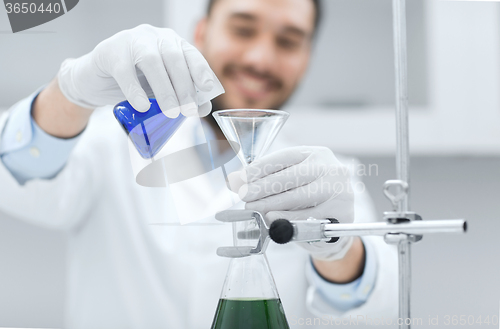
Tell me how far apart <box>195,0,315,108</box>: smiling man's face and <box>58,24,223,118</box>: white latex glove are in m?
0.61

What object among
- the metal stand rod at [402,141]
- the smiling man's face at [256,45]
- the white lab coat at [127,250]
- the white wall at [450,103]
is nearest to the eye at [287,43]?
the smiling man's face at [256,45]

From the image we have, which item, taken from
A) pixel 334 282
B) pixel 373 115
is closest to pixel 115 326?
pixel 334 282

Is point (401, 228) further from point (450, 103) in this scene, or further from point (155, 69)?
point (450, 103)

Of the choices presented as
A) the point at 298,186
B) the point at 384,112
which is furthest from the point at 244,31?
Answer: the point at 298,186

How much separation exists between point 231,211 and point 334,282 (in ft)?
2.39

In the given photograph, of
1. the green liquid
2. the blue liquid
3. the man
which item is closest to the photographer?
the green liquid

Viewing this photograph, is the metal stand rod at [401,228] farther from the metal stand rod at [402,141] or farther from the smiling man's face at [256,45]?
the smiling man's face at [256,45]

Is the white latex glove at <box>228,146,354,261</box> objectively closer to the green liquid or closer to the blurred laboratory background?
the green liquid

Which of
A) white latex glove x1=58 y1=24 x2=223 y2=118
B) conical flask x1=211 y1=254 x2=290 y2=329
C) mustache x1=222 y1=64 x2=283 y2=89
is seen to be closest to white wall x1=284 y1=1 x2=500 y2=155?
mustache x1=222 y1=64 x2=283 y2=89

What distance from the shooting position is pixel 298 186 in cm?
80

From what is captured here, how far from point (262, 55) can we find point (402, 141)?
103 cm

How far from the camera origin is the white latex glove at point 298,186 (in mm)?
674

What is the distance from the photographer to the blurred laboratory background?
1.39 meters

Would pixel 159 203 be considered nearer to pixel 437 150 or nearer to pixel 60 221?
pixel 60 221
